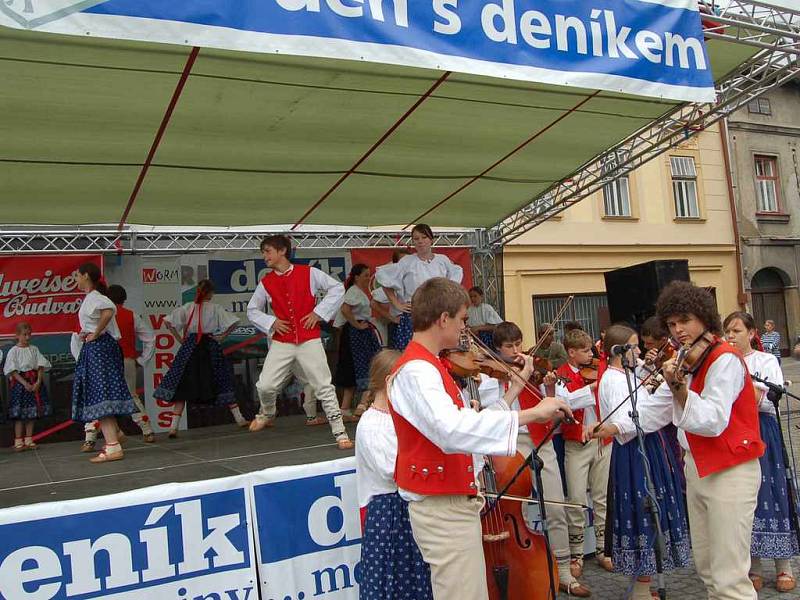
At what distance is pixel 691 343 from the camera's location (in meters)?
2.95

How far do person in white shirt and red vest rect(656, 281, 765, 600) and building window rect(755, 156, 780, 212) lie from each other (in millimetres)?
16385

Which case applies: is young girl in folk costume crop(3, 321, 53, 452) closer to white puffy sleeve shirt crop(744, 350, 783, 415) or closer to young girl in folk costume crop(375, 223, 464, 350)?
young girl in folk costume crop(375, 223, 464, 350)

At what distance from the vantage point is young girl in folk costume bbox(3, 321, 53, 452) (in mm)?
7242

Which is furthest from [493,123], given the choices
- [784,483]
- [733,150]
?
[733,150]

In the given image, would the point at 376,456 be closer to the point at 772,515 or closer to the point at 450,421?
the point at 450,421

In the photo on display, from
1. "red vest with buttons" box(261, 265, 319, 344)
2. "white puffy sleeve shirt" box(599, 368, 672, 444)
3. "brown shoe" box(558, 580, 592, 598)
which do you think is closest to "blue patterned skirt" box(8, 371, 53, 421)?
"red vest with buttons" box(261, 265, 319, 344)

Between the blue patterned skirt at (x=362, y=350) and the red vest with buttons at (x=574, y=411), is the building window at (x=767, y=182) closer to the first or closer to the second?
the blue patterned skirt at (x=362, y=350)

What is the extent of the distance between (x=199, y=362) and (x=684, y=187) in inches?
502

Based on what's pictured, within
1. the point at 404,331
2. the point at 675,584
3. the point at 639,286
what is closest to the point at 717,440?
the point at 675,584

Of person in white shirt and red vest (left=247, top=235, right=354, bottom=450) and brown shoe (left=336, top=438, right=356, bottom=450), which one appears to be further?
person in white shirt and red vest (left=247, top=235, right=354, bottom=450)

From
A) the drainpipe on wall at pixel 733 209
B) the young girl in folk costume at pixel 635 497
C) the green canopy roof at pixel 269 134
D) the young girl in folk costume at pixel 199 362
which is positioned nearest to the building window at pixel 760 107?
the drainpipe on wall at pixel 733 209

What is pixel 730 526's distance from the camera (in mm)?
2789

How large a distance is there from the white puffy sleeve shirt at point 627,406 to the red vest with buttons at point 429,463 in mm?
1169

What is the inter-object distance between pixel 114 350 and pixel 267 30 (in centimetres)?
290
